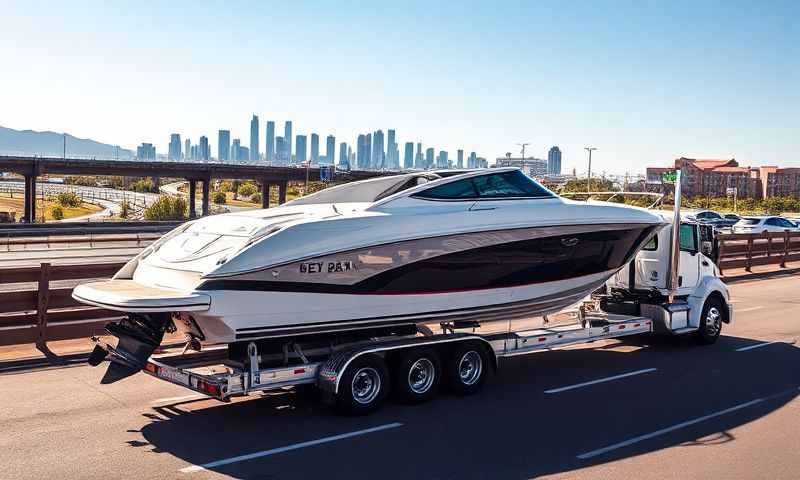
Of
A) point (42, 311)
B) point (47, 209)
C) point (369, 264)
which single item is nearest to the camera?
point (369, 264)

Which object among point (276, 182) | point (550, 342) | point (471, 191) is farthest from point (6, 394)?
point (276, 182)

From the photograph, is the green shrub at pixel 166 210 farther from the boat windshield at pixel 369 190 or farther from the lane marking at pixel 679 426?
the lane marking at pixel 679 426

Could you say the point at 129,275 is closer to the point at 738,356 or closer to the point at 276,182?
the point at 738,356

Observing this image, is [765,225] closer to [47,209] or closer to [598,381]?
[598,381]

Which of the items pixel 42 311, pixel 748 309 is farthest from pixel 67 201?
pixel 748 309

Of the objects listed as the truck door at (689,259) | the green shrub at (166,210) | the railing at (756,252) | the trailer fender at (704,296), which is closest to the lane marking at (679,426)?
the trailer fender at (704,296)

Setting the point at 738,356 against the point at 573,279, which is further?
the point at 738,356

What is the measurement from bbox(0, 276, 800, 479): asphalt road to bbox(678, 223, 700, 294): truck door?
6.81 ft

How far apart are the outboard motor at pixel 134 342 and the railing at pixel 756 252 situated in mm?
20534

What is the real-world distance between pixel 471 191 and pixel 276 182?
3051 inches

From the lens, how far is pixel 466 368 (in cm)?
1038

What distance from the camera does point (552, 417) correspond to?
9562 millimetres

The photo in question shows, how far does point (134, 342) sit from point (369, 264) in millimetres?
2759

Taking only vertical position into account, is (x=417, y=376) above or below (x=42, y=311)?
below
